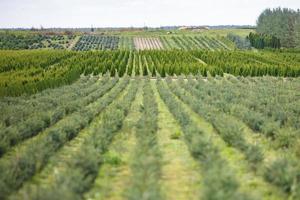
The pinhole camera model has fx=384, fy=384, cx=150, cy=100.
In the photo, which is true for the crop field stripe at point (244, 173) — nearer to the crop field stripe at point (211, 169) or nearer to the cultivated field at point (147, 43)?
the crop field stripe at point (211, 169)

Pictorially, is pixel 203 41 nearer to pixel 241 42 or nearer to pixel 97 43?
pixel 241 42

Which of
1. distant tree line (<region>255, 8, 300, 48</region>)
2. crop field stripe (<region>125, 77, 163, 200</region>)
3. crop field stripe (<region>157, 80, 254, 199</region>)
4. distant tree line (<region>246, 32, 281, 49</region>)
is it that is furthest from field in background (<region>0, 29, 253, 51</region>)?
crop field stripe (<region>157, 80, 254, 199</region>)

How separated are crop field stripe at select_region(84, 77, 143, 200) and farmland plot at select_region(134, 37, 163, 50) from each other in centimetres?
Answer: 7791

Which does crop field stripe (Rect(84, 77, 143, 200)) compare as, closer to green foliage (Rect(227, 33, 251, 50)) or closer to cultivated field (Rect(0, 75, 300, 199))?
cultivated field (Rect(0, 75, 300, 199))

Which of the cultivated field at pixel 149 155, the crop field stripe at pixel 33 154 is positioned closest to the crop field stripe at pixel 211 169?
the cultivated field at pixel 149 155

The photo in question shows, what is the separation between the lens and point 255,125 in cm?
1584

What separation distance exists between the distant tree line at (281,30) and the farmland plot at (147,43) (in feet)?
78.0

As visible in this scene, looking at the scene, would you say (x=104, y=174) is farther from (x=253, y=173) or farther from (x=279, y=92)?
(x=279, y=92)

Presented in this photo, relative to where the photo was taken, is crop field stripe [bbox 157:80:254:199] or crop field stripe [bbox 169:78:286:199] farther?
crop field stripe [bbox 169:78:286:199]

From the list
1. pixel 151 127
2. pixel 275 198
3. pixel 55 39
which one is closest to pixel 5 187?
pixel 275 198

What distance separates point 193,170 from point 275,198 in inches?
102

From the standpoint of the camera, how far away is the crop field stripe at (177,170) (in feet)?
29.5

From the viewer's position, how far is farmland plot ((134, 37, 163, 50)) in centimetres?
9261

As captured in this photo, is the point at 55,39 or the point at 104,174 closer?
the point at 104,174
